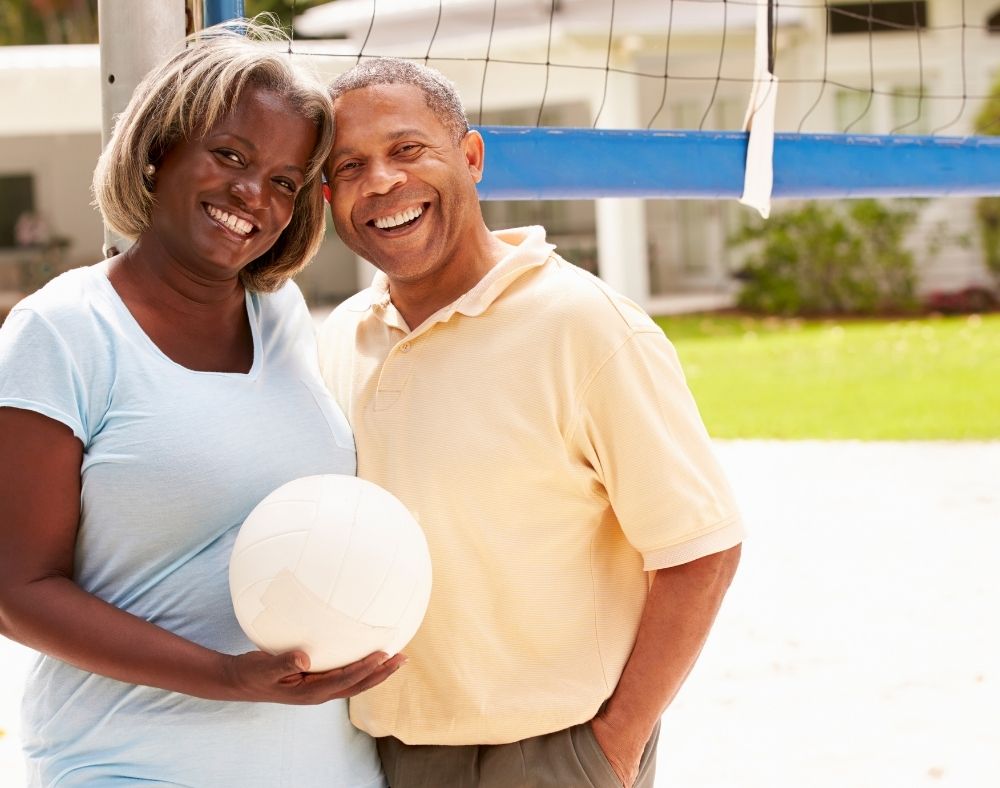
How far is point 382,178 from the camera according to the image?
7.38 ft

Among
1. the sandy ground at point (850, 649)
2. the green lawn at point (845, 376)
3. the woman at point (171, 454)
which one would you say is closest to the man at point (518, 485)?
the woman at point (171, 454)

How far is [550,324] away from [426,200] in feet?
1.07

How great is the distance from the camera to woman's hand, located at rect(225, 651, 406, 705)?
184 centimetres

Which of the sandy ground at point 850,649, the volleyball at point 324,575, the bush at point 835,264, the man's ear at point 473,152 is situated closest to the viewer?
the volleyball at point 324,575

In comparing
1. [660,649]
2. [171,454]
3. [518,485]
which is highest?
[171,454]

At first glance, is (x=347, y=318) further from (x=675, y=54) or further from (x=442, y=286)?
(x=675, y=54)

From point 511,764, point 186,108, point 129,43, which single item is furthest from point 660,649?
point 129,43

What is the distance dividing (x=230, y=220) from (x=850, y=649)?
395 cm

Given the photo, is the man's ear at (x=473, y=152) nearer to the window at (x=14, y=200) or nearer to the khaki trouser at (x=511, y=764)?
the khaki trouser at (x=511, y=764)

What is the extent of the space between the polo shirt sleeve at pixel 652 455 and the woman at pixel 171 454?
45cm

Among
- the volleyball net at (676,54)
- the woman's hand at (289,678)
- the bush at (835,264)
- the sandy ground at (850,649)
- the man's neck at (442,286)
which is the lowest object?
the bush at (835,264)

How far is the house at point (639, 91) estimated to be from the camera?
15.0 metres

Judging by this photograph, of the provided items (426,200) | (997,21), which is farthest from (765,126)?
(997,21)

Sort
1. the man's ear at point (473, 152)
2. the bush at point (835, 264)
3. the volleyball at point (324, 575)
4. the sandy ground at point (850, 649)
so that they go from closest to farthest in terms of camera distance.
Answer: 1. the volleyball at point (324, 575)
2. the man's ear at point (473, 152)
3. the sandy ground at point (850, 649)
4. the bush at point (835, 264)
